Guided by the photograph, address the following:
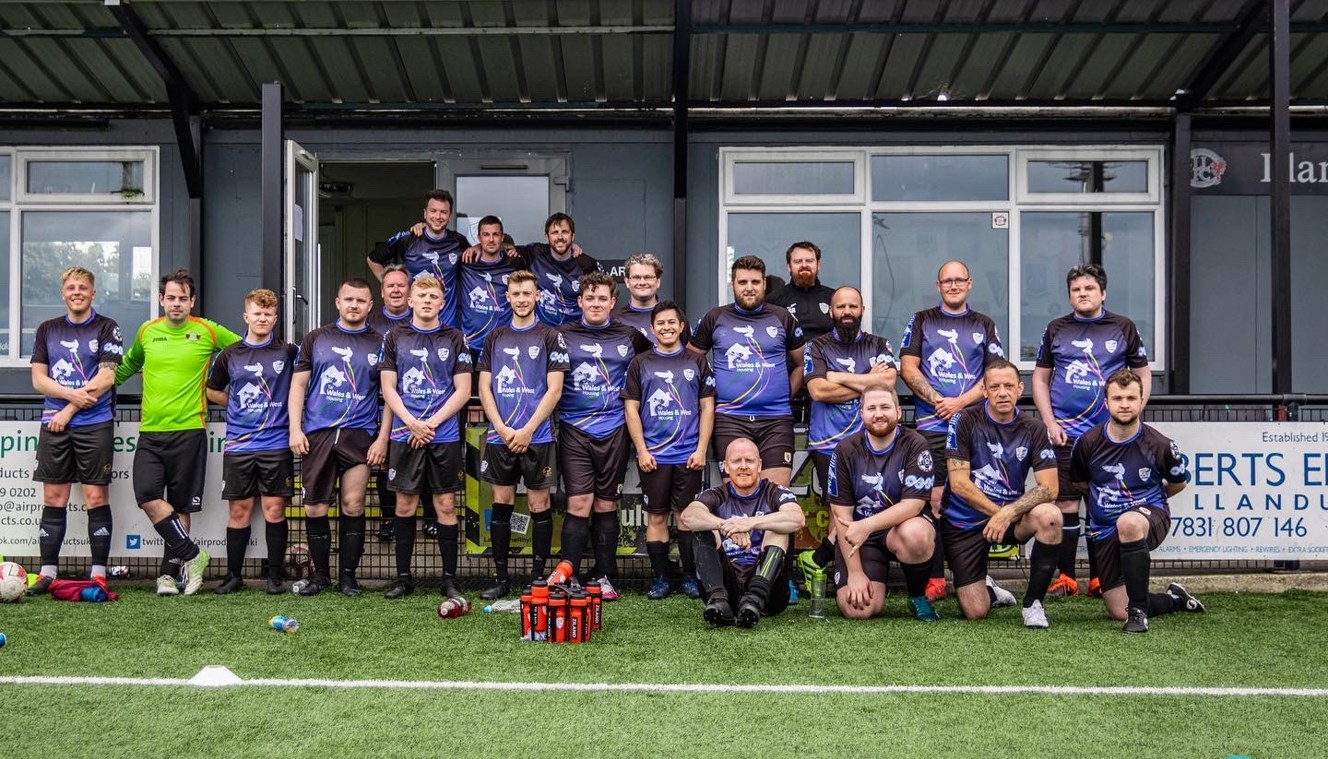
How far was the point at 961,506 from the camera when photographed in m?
5.98

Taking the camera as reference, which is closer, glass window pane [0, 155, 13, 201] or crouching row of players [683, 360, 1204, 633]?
crouching row of players [683, 360, 1204, 633]

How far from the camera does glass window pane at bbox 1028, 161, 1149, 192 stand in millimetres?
9477

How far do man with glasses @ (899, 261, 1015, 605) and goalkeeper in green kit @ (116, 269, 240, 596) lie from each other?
4.08 m

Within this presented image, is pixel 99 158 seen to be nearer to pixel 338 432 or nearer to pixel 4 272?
pixel 4 272

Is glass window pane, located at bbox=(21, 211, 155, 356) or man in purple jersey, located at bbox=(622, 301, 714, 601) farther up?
glass window pane, located at bbox=(21, 211, 155, 356)

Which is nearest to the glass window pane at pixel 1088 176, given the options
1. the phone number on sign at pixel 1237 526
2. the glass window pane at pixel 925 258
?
the glass window pane at pixel 925 258

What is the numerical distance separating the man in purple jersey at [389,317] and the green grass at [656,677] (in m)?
0.93

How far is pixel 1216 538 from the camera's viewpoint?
662 cm

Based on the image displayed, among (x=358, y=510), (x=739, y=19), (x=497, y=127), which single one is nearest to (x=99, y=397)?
(x=358, y=510)

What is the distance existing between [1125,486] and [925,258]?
4.05 meters

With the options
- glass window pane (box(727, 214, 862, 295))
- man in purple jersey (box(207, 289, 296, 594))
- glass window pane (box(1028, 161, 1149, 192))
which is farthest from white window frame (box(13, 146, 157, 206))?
glass window pane (box(1028, 161, 1149, 192))

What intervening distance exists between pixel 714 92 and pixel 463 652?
17.9ft

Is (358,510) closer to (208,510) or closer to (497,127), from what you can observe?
(208,510)

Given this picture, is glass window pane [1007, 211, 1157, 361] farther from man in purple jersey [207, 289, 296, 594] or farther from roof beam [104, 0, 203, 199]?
roof beam [104, 0, 203, 199]
